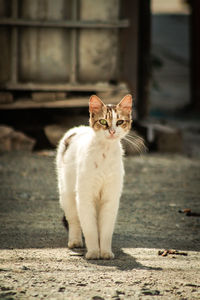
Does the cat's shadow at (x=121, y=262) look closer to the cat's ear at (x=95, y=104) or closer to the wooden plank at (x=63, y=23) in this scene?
the cat's ear at (x=95, y=104)

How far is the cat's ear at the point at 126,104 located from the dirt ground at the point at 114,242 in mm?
1180

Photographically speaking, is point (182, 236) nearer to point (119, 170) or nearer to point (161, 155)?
point (119, 170)

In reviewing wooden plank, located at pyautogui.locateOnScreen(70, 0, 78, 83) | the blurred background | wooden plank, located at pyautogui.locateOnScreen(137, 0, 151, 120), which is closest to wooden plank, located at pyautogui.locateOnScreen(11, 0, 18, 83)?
the blurred background

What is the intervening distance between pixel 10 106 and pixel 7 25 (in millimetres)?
1307

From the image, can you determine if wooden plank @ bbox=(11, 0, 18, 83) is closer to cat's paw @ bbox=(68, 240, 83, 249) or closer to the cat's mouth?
cat's paw @ bbox=(68, 240, 83, 249)

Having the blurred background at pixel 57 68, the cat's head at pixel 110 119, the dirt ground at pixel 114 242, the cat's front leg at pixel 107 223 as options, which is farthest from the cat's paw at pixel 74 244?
the blurred background at pixel 57 68

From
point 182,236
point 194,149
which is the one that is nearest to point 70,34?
point 194,149

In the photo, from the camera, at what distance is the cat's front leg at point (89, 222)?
14.1ft

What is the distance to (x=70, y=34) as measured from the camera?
9094 mm

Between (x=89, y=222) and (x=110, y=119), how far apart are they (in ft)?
2.69

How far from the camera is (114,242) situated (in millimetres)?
4828

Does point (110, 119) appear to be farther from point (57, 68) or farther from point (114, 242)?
point (57, 68)

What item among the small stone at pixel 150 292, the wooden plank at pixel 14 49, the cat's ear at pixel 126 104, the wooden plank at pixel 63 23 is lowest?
the small stone at pixel 150 292

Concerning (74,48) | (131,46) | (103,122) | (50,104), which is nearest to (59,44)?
(74,48)
